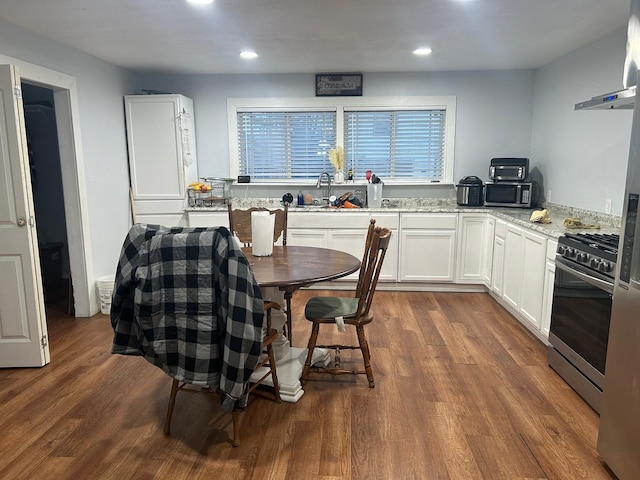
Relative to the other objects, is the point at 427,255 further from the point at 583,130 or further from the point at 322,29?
the point at 322,29

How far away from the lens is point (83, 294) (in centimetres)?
384

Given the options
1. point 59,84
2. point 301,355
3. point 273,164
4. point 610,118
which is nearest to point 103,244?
point 59,84

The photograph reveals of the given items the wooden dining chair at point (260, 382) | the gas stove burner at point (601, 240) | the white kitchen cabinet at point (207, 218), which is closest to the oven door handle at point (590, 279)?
the gas stove burner at point (601, 240)

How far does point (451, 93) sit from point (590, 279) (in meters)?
3.05

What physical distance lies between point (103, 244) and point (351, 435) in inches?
121

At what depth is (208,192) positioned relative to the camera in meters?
4.84

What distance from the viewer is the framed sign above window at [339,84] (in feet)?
15.5

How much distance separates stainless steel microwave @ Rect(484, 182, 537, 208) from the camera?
14.2 feet

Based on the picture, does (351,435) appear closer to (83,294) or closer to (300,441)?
(300,441)

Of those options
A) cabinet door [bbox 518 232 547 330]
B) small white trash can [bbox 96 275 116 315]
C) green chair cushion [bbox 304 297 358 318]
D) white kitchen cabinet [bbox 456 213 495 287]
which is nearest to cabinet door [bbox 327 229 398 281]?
white kitchen cabinet [bbox 456 213 495 287]

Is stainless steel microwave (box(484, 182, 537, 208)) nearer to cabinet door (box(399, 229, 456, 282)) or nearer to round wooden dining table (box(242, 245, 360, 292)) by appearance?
cabinet door (box(399, 229, 456, 282))

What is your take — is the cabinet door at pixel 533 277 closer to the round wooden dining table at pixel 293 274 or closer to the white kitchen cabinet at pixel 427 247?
the white kitchen cabinet at pixel 427 247

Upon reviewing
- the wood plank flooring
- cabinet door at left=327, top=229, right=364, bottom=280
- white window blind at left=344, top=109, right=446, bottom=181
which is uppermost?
white window blind at left=344, top=109, right=446, bottom=181

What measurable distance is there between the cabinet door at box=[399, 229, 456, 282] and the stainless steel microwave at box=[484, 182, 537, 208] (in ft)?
1.92
